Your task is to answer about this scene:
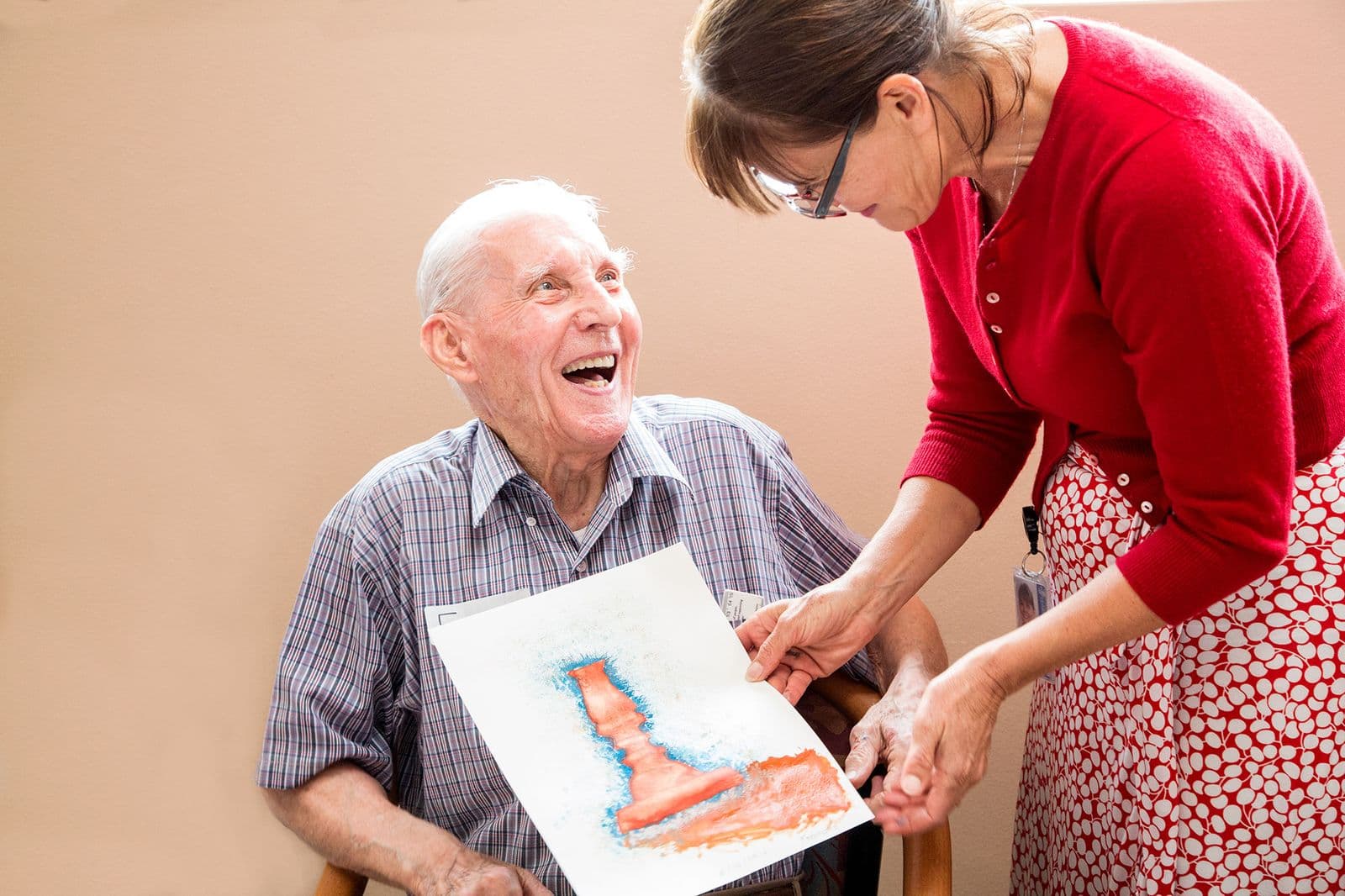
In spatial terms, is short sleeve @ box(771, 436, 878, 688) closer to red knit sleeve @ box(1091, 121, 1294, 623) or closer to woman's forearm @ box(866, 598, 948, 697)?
woman's forearm @ box(866, 598, 948, 697)

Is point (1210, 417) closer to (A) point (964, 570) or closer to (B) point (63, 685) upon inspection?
(A) point (964, 570)

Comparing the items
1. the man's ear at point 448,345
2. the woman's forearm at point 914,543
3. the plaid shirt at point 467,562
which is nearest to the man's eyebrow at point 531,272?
the man's ear at point 448,345

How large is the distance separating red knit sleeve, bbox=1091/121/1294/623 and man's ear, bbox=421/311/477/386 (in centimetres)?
99

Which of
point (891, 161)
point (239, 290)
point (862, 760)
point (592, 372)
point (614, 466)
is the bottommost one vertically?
point (862, 760)

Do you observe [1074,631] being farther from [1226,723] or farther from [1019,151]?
[1019,151]

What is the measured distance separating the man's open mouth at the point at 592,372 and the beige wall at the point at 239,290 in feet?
1.41

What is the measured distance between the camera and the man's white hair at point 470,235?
5.53ft

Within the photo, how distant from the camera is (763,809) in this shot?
1.22 m

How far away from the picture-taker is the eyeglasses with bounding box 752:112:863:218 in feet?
3.56

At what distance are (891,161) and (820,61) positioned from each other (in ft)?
0.45

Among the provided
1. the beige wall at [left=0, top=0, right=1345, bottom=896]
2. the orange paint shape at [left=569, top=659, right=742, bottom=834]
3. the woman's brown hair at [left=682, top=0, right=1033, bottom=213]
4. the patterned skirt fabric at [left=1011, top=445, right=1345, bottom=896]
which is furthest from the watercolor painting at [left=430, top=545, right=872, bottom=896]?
the beige wall at [left=0, top=0, right=1345, bottom=896]

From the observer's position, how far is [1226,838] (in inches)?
45.4

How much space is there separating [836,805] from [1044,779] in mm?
366

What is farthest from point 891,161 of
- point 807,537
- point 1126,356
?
point 807,537
